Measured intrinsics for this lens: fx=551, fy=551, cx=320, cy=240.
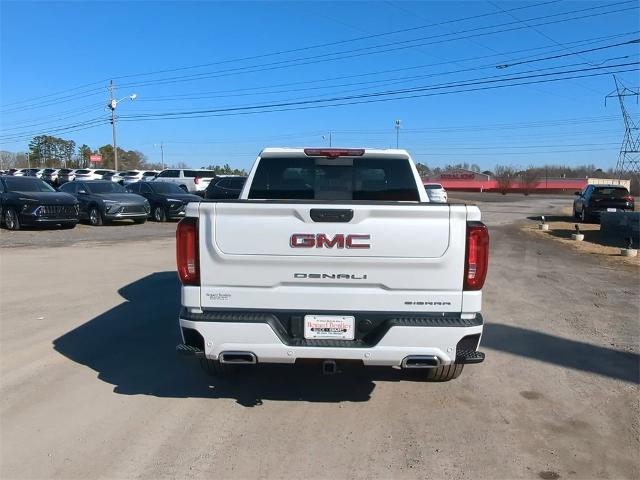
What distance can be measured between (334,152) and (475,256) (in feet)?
6.77

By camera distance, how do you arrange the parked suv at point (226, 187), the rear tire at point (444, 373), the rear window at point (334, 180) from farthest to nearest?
1. the parked suv at point (226, 187)
2. the rear window at point (334, 180)
3. the rear tire at point (444, 373)

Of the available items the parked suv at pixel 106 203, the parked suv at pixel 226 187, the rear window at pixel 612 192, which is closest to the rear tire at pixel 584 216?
the rear window at pixel 612 192

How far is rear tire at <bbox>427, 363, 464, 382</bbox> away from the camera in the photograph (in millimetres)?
4598

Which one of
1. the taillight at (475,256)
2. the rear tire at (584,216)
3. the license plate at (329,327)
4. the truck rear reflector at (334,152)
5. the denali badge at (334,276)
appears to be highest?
the truck rear reflector at (334,152)

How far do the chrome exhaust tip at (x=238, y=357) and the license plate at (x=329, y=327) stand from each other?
406 millimetres

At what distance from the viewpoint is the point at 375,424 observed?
404 centimetres

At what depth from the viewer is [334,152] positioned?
17.6 ft

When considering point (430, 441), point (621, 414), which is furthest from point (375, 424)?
point (621, 414)

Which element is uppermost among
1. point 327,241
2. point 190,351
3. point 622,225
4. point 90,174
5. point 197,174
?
point 327,241

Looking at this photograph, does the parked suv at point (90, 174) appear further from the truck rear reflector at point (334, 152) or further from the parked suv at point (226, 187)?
the truck rear reflector at point (334, 152)

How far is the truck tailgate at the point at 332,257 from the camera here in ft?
12.3

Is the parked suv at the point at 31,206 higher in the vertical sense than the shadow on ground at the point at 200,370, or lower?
higher

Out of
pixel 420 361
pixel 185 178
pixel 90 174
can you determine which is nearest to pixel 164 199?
pixel 185 178

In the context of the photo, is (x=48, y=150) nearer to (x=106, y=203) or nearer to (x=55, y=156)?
(x=55, y=156)
